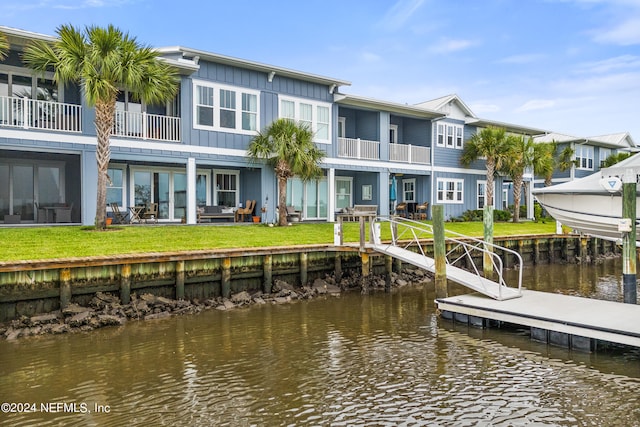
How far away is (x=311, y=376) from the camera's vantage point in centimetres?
747

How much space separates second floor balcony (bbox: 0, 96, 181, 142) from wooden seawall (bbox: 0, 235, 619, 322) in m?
7.15

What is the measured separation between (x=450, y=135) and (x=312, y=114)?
33.1 feet

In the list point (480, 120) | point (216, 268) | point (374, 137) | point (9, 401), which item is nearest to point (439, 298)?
point (216, 268)

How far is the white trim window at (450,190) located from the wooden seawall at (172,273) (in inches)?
438

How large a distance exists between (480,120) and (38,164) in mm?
23283

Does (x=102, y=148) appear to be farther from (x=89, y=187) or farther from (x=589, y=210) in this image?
(x=589, y=210)

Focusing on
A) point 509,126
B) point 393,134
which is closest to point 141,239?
point 393,134

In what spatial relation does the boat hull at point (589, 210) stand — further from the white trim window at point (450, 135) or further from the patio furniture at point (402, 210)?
the white trim window at point (450, 135)

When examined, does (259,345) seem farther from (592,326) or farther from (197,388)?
(592,326)

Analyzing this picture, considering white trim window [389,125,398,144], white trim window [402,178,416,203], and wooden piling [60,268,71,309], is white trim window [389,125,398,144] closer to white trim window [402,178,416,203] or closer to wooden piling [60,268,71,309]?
white trim window [402,178,416,203]

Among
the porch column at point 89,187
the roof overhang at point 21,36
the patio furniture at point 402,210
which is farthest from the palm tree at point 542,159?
the roof overhang at point 21,36

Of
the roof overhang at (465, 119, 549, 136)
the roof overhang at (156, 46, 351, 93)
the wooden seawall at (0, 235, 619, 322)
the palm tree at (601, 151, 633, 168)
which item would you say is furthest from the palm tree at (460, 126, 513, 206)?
the palm tree at (601, 151, 633, 168)

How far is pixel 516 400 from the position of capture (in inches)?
259

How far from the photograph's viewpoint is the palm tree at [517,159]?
89.8ft
